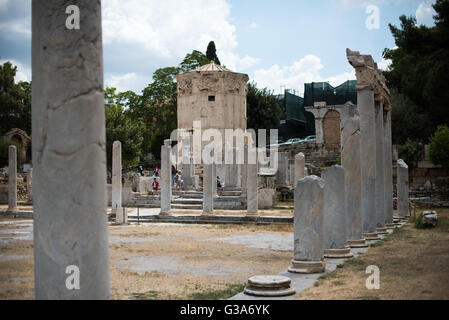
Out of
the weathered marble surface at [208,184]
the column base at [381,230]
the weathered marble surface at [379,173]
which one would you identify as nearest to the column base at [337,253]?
the column base at [381,230]

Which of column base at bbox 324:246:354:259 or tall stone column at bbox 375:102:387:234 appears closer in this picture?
column base at bbox 324:246:354:259

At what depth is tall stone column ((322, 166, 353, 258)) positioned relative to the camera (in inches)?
422

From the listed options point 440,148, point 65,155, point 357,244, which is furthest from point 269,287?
point 440,148

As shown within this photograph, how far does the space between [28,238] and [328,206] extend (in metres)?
9.65

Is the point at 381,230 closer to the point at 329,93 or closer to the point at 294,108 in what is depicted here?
the point at 329,93

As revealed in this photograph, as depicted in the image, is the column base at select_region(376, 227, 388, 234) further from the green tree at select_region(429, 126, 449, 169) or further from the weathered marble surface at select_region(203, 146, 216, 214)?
the green tree at select_region(429, 126, 449, 169)

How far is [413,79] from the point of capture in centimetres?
4006

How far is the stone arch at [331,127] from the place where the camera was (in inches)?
2005

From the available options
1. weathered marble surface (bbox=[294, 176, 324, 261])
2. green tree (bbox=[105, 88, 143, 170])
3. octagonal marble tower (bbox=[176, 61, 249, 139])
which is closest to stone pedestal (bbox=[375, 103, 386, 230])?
weathered marble surface (bbox=[294, 176, 324, 261])

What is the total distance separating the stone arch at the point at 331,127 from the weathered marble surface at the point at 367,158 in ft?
119

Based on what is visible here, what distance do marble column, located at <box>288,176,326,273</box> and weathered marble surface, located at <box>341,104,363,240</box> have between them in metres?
3.41

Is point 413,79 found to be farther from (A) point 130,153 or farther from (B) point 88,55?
(B) point 88,55

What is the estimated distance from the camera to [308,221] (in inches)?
354
